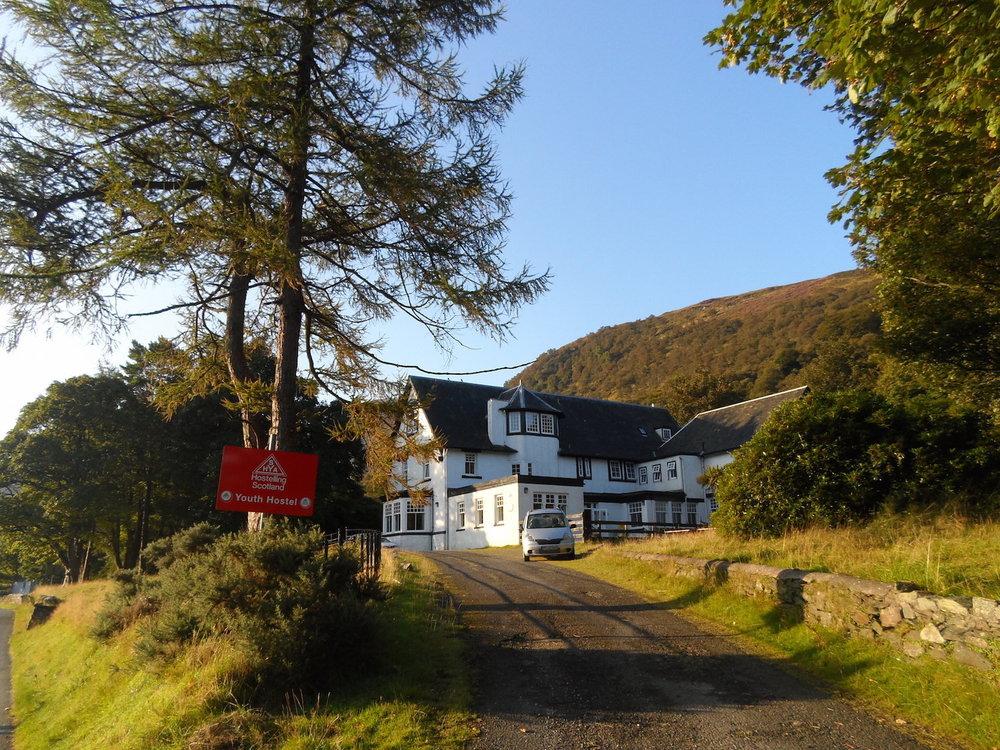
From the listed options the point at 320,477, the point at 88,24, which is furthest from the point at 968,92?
the point at 320,477

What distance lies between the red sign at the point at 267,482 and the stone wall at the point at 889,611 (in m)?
7.00

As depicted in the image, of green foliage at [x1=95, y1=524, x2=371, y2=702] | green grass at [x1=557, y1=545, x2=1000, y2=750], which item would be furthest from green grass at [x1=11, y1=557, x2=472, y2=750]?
green grass at [x1=557, y1=545, x2=1000, y2=750]

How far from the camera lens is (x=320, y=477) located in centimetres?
3588

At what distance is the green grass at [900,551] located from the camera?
8133 millimetres

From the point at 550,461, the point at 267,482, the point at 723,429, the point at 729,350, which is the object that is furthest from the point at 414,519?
the point at 729,350

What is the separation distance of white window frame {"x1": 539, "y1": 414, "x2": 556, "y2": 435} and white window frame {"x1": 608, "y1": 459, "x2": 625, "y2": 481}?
5.51 meters

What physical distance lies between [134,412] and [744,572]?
3457 centimetres

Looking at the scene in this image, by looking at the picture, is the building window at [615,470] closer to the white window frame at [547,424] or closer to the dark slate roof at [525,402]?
the white window frame at [547,424]

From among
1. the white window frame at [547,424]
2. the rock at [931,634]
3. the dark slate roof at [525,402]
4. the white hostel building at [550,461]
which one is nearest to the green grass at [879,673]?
the rock at [931,634]

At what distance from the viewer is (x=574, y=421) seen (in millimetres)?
47375

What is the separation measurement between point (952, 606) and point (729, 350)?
104 metres

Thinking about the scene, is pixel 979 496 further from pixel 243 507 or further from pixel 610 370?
pixel 610 370

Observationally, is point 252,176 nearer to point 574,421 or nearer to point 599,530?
point 599,530

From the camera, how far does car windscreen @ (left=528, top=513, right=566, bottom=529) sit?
76.6 feet
